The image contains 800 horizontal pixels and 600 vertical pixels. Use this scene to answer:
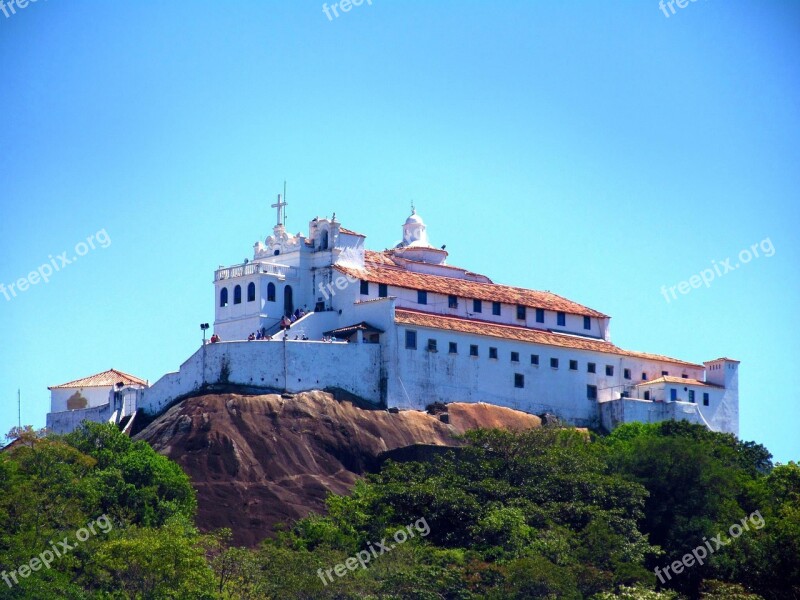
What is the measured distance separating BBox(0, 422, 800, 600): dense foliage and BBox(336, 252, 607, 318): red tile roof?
1531 centimetres

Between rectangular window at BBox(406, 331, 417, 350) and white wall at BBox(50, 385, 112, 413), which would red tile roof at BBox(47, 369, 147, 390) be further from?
rectangular window at BBox(406, 331, 417, 350)

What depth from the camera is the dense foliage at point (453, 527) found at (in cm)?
8331

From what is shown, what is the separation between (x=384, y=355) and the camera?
107 meters

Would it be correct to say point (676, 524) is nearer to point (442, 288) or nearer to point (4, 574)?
point (442, 288)

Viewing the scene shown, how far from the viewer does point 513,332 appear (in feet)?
373

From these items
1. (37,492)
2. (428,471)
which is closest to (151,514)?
(37,492)

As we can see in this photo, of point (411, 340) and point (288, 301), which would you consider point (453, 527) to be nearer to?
point (411, 340)

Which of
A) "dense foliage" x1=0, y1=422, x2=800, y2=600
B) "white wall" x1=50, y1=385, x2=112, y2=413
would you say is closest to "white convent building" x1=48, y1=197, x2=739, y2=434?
"white wall" x1=50, y1=385, x2=112, y2=413

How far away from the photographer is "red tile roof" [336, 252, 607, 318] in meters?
113

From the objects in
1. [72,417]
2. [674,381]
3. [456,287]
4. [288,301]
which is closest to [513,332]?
[456,287]

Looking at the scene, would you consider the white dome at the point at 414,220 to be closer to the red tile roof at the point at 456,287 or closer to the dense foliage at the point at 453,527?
the red tile roof at the point at 456,287

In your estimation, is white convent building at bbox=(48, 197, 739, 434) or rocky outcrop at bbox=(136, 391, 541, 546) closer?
rocky outcrop at bbox=(136, 391, 541, 546)

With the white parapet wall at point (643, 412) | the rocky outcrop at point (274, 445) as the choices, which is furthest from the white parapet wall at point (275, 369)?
the white parapet wall at point (643, 412)

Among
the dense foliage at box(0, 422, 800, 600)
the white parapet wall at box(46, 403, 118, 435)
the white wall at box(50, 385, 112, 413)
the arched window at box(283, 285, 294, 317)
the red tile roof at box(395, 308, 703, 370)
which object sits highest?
the arched window at box(283, 285, 294, 317)
